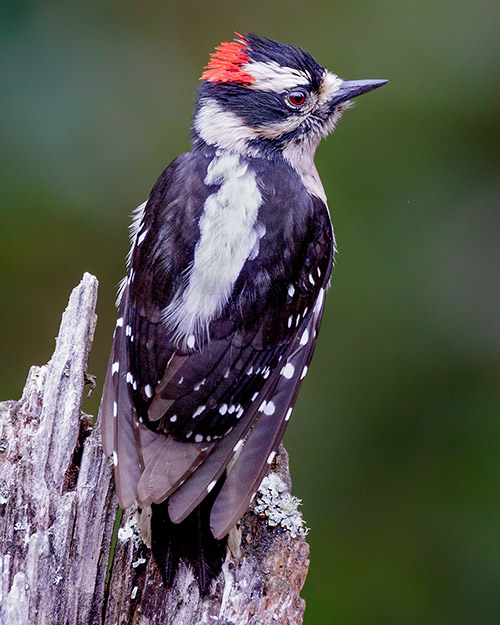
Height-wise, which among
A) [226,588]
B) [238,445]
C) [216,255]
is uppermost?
[216,255]

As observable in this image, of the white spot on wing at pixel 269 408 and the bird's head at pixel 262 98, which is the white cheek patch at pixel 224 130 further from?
the white spot on wing at pixel 269 408

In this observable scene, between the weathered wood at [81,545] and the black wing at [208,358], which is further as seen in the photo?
the black wing at [208,358]

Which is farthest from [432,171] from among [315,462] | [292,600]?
[292,600]

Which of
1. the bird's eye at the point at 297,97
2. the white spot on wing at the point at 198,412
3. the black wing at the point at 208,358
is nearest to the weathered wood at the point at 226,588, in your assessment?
the black wing at the point at 208,358

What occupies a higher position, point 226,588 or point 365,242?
point 365,242

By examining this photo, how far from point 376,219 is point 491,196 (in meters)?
0.58

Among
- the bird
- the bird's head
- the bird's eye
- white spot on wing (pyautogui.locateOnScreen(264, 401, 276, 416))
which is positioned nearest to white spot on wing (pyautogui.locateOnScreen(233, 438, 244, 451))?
the bird

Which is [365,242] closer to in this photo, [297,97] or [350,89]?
[350,89]

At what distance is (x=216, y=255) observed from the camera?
2766 millimetres

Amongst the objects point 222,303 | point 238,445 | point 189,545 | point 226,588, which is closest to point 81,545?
point 189,545

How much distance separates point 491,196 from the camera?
429 centimetres

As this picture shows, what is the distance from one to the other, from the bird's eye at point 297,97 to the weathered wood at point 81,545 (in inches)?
44.2

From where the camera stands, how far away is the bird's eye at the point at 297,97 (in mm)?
3098

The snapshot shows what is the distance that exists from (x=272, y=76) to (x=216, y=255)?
722mm
